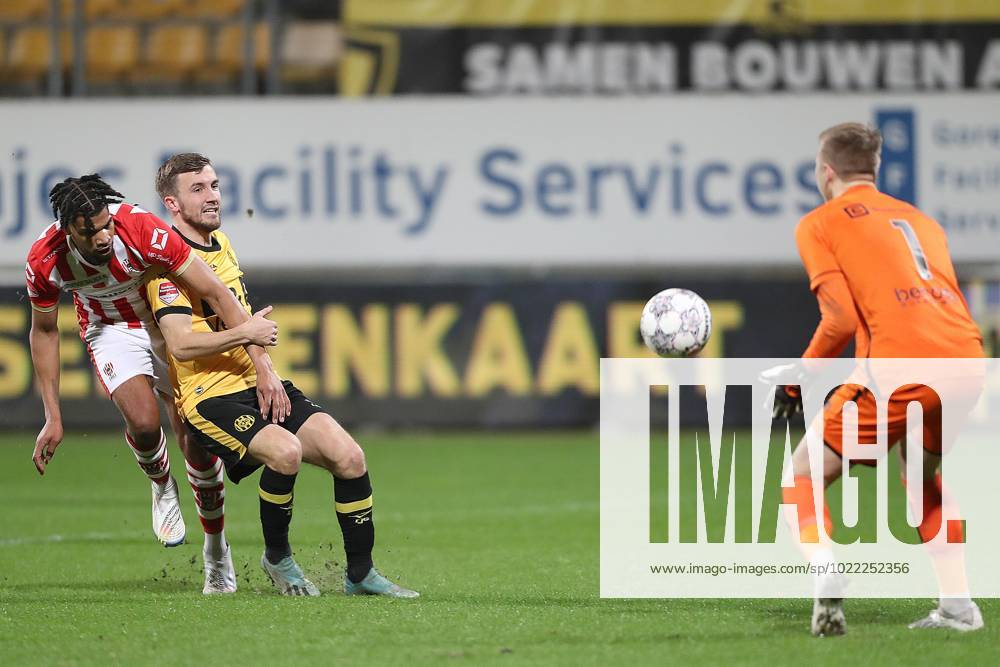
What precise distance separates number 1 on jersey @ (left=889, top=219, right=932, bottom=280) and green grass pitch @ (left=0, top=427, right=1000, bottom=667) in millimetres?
1344

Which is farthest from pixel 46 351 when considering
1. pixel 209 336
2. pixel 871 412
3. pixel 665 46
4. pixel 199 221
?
pixel 665 46

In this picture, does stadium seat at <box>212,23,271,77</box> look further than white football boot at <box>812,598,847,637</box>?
Yes

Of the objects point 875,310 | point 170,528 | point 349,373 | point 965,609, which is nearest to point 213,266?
point 170,528

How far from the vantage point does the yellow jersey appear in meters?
6.54

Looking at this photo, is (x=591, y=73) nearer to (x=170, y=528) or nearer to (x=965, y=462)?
(x=965, y=462)

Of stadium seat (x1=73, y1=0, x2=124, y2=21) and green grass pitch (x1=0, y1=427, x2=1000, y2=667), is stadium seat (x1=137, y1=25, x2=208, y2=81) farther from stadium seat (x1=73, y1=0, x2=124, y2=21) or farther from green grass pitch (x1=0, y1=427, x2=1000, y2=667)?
green grass pitch (x1=0, y1=427, x2=1000, y2=667)

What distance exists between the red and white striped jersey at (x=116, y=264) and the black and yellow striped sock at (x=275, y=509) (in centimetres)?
A: 99

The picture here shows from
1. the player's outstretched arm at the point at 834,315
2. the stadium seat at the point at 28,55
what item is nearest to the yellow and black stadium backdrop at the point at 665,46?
the stadium seat at the point at 28,55

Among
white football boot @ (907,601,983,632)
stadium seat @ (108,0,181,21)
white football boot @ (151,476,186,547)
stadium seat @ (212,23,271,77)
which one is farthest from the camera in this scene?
stadium seat @ (108,0,181,21)

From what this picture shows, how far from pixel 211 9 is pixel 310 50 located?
54.1 inches

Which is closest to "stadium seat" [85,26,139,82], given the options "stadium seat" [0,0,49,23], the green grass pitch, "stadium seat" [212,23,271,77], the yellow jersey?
"stadium seat" [0,0,49,23]

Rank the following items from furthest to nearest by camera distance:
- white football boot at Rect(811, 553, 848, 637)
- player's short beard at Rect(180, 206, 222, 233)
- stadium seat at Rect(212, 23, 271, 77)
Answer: stadium seat at Rect(212, 23, 271, 77) → player's short beard at Rect(180, 206, 222, 233) → white football boot at Rect(811, 553, 848, 637)

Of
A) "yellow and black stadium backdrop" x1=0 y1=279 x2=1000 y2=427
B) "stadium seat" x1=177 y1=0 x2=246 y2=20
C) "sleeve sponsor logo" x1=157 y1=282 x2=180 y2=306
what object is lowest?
"yellow and black stadium backdrop" x1=0 y1=279 x2=1000 y2=427

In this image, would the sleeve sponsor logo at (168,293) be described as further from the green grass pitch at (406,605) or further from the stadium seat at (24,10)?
the stadium seat at (24,10)
